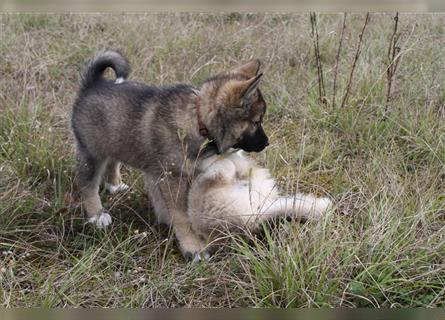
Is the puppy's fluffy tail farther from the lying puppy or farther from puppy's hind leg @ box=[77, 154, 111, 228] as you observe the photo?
the lying puppy

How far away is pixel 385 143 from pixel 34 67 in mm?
3163

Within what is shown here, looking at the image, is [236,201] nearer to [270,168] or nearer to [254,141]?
[254,141]

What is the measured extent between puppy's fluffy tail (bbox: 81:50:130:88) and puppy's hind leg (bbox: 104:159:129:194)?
0.59 metres

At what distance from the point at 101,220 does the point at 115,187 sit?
0.54 meters

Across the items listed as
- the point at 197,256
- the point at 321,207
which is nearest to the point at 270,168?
the point at 321,207

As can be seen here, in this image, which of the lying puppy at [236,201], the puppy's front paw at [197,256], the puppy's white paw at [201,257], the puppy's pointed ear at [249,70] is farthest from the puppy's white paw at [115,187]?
the puppy's pointed ear at [249,70]

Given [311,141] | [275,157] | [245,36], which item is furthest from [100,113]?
[245,36]

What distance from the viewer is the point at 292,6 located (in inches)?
90.6

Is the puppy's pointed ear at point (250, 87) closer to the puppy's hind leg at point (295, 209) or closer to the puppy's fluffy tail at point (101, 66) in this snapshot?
the puppy's hind leg at point (295, 209)

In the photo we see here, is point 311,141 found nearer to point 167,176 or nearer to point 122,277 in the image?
point 167,176

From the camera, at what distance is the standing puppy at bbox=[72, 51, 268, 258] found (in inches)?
134

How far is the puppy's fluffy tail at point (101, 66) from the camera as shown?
3857 millimetres

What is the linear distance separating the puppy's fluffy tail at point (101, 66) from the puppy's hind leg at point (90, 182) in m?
0.55

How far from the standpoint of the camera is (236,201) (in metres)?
3.31
